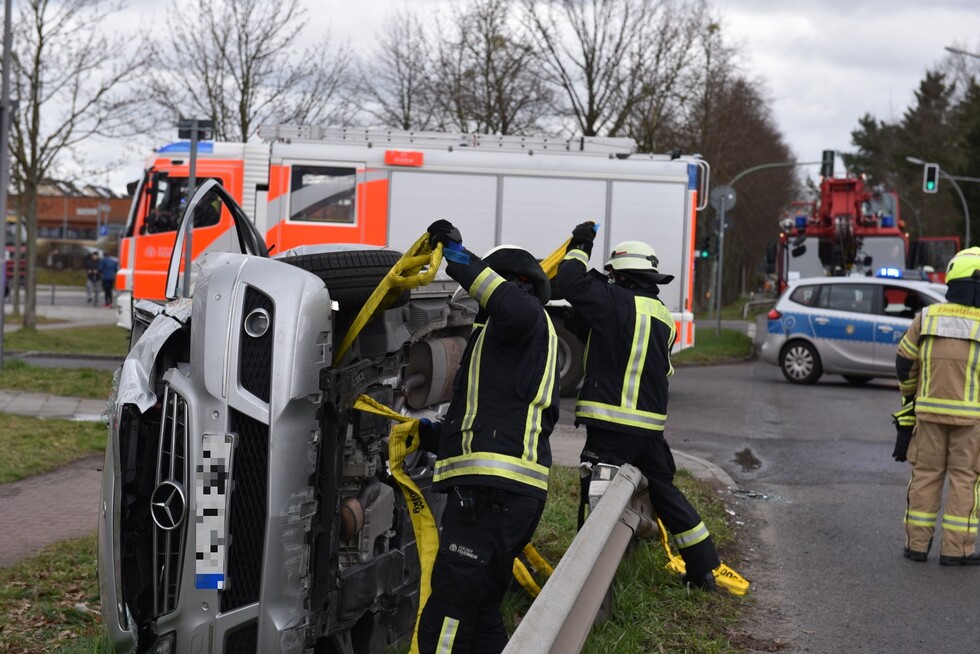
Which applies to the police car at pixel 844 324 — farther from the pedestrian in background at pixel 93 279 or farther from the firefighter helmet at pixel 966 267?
the pedestrian in background at pixel 93 279

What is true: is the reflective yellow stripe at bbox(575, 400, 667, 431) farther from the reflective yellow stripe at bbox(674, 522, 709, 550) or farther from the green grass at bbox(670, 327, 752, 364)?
the green grass at bbox(670, 327, 752, 364)

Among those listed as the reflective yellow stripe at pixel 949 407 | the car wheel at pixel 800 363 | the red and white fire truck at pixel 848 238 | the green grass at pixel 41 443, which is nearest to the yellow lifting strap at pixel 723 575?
the reflective yellow stripe at pixel 949 407

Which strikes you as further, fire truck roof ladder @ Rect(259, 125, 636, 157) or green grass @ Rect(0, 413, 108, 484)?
fire truck roof ladder @ Rect(259, 125, 636, 157)

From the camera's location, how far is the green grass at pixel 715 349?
20891 millimetres

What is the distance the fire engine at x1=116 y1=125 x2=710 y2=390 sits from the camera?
→ 15383mm

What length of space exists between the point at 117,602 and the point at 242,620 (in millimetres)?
538

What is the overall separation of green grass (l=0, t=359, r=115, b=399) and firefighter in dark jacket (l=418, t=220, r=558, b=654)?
9241 millimetres

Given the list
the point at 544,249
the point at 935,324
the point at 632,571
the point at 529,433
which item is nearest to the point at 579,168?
the point at 544,249

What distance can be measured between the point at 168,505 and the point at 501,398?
3.87ft

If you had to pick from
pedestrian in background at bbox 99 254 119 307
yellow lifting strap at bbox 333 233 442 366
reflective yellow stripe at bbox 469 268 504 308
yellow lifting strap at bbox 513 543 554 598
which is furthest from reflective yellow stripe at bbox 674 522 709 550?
pedestrian in background at bbox 99 254 119 307

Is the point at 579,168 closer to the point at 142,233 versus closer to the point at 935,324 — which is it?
the point at 142,233

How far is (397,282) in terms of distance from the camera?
13.6 ft

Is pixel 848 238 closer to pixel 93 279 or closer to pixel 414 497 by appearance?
pixel 93 279

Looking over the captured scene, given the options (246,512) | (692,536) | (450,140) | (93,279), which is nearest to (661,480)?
(692,536)
